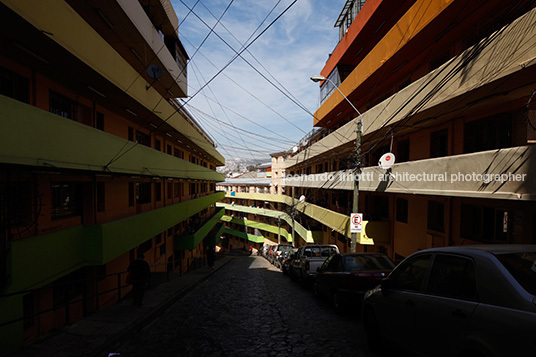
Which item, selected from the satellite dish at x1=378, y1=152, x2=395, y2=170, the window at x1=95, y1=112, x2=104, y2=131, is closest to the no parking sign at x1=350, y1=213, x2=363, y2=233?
the satellite dish at x1=378, y1=152, x2=395, y2=170

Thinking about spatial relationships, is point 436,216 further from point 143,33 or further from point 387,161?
point 143,33

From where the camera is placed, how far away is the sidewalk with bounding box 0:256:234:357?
547 centimetres

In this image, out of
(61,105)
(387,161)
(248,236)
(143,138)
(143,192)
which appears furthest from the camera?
(248,236)

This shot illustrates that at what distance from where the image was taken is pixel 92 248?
9250 millimetres

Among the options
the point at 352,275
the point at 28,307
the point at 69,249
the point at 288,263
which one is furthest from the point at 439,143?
the point at 28,307

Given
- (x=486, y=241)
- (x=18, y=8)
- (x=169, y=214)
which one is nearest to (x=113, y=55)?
(x=18, y=8)

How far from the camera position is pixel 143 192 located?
1752 centimetres

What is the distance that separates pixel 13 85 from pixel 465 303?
9.82m

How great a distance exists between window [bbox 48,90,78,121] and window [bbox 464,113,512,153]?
13375 mm

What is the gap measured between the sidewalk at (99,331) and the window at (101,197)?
4.15m

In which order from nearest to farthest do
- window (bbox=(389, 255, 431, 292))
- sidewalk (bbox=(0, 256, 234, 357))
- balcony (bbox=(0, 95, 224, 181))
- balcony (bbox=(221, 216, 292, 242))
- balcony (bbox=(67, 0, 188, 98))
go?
window (bbox=(389, 255, 431, 292)), sidewalk (bbox=(0, 256, 234, 357)), balcony (bbox=(0, 95, 224, 181)), balcony (bbox=(67, 0, 188, 98)), balcony (bbox=(221, 216, 292, 242))

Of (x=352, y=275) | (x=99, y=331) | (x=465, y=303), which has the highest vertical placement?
(x=465, y=303)

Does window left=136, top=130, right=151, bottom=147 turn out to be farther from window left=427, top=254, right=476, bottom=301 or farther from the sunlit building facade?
window left=427, top=254, right=476, bottom=301

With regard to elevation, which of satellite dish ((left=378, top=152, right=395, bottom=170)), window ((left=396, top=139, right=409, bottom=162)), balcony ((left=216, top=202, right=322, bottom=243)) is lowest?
balcony ((left=216, top=202, right=322, bottom=243))
